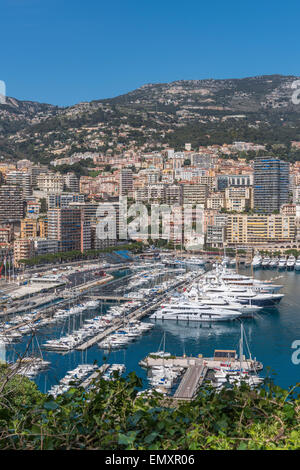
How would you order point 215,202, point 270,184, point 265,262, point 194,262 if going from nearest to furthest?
point 194,262 < point 265,262 < point 270,184 < point 215,202

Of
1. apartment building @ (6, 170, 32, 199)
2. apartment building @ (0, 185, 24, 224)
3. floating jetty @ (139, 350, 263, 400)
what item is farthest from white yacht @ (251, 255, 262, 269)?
apartment building @ (6, 170, 32, 199)

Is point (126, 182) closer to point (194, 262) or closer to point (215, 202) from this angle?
point (215, 202)

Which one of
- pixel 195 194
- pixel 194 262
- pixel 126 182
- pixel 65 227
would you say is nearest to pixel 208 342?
pixel 194 262

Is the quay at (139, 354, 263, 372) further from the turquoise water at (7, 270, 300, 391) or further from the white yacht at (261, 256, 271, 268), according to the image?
the white yacht at (261, 256, 271, 268)

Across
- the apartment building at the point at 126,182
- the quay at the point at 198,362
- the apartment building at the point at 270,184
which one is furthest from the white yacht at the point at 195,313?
the apartment building at the point at 126,182

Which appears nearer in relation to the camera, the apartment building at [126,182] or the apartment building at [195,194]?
the apartment building at [195,194]

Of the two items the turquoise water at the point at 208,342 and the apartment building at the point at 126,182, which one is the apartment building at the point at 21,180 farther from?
the turquoise water at the point at 208,342

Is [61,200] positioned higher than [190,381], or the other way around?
[61,200]
